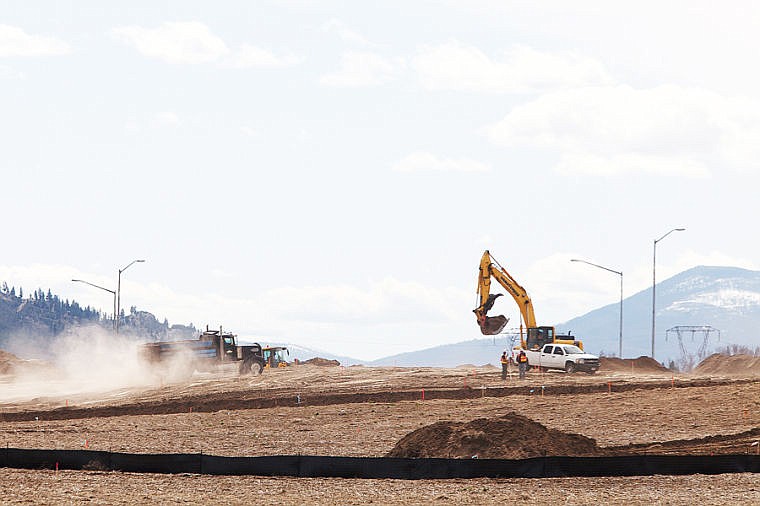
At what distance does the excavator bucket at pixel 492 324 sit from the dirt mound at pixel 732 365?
2403cm

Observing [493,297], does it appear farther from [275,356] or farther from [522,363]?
[275,356]

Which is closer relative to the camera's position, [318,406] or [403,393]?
[318,406]

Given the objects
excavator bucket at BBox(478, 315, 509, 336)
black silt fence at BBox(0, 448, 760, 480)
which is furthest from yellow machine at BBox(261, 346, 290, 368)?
black silt fence at BBox(0, 448, 760, 480)

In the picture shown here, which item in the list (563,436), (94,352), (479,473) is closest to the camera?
(479,473)

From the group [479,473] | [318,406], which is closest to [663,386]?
[318,406]

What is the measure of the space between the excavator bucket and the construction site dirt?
3723 millimetres

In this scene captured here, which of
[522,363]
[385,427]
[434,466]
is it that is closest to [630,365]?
[522,363]

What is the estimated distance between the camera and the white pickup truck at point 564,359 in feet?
222

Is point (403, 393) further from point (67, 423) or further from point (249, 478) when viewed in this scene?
point (249, 478)

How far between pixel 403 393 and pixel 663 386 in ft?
44.7

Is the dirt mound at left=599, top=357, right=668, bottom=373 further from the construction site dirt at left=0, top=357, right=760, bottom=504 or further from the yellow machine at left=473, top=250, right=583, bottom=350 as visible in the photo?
the construction site dirt at left=0, top=357, right=760, bottom=504

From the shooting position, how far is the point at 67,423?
4481 cm

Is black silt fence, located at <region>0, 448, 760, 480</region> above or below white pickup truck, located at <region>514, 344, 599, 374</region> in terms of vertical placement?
below

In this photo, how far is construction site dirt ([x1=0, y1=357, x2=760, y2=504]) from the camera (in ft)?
82.6
